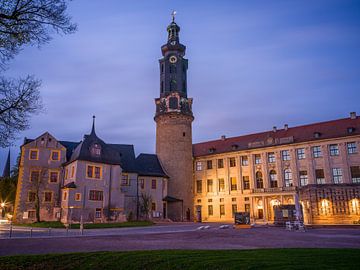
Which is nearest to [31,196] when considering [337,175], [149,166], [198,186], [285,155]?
[149,166]

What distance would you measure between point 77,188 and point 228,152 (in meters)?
28.9

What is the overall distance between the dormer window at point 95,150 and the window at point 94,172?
1.66 metres

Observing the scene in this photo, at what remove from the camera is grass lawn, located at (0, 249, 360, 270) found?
9289mm

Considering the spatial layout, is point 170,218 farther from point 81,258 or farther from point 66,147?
point 81,258

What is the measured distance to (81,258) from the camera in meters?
11.3

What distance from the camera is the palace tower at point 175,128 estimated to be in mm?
51125

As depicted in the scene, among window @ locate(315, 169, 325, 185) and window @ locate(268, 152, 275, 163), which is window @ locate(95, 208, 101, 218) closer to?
window @ locate(268, 152, 275, 163)

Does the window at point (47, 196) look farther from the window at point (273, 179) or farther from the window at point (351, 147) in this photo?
the window at point (351, 147)

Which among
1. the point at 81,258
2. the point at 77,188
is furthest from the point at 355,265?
the point at 77,188

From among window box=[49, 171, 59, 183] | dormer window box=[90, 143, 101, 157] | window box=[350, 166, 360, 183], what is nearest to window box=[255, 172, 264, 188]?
window box=[350, 166, 360, 183]

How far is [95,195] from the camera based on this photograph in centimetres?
3897

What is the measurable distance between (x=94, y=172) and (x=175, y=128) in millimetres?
18101

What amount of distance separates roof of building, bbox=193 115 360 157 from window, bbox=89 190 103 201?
25130 mm

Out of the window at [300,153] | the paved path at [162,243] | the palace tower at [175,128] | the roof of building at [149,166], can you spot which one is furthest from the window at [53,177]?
the window at [300,153]
